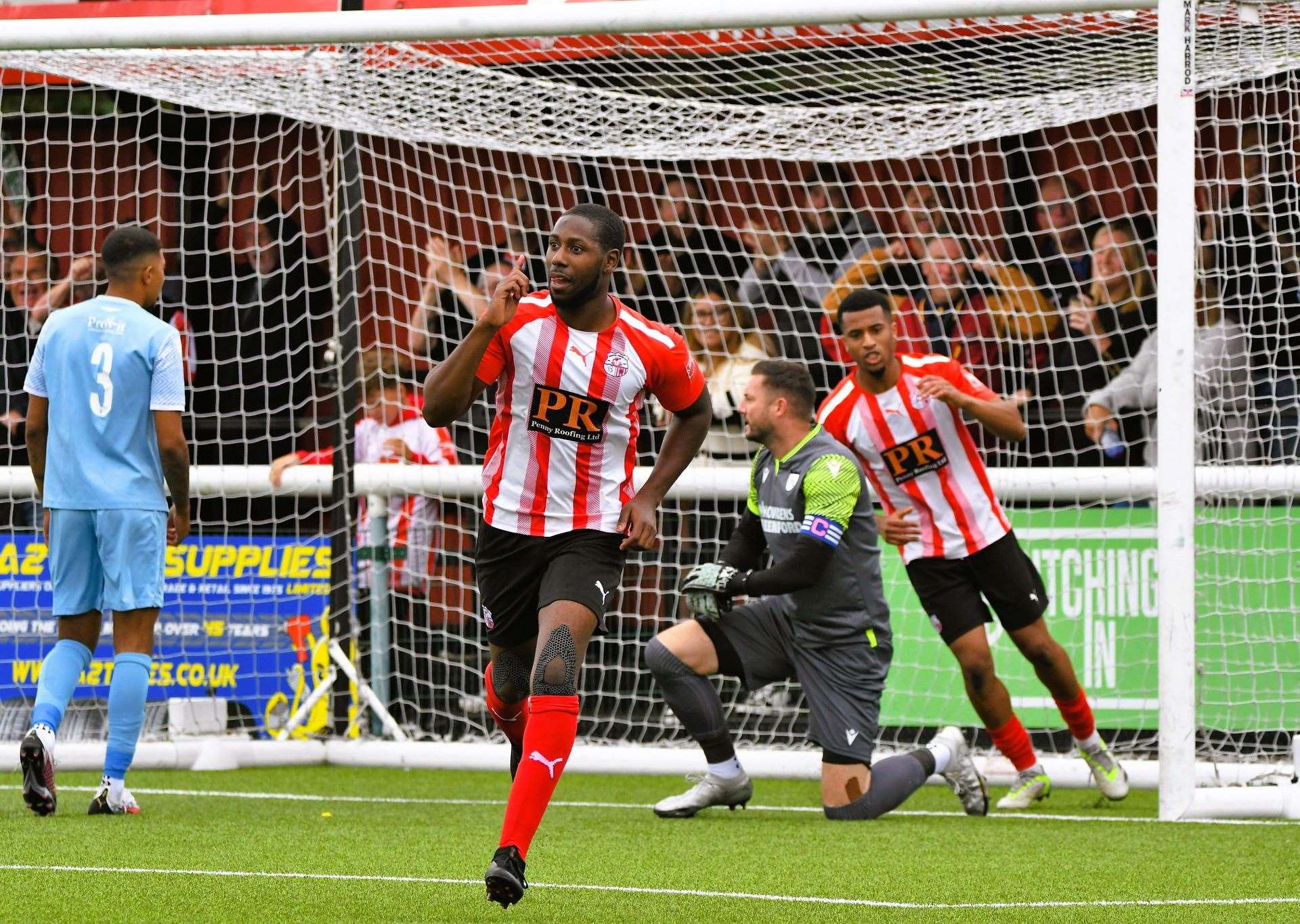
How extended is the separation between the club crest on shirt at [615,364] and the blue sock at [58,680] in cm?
281

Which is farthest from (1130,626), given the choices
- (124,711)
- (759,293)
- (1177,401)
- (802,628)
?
(124,711)

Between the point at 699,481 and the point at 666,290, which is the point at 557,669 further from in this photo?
the point at 666,290

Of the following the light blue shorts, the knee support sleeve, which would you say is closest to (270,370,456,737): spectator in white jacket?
the light blue shorts

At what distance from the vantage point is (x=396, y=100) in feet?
28.5

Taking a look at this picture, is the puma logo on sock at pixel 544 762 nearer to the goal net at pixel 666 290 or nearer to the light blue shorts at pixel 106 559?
the light blue shorts at pixel 106 559

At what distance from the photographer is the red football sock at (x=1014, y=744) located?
25.0 ft

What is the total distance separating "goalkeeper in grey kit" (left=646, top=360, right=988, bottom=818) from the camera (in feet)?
22.9

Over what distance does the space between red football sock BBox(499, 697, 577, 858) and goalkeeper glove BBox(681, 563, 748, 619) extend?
2.05 metres

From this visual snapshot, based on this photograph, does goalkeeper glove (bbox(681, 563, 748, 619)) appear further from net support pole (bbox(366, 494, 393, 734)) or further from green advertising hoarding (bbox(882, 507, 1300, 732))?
net support pole (bbox(366, 494, 393, 734))

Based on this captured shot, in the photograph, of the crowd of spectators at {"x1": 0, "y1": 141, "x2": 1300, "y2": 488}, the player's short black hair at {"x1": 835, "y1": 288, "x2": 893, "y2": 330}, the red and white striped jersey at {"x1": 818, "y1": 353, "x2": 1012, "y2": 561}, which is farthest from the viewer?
the crowd of spectators at {"x1": 0, "y1": 141, "x2": 1300, "y2": 488}

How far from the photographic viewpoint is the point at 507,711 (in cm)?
576

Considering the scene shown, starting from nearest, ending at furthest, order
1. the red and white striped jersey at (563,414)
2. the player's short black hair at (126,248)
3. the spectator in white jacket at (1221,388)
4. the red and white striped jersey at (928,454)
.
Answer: the red and white striped jersey at (563,414), the player's short black hair at (126,248), the red and white striped jersey at (928,454), the spectator in white jacket at (1221,388)

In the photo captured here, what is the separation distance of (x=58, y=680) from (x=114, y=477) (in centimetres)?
79

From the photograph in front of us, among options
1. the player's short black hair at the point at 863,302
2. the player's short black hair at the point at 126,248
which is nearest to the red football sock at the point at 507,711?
the player's short black hair at the point at 126,248
